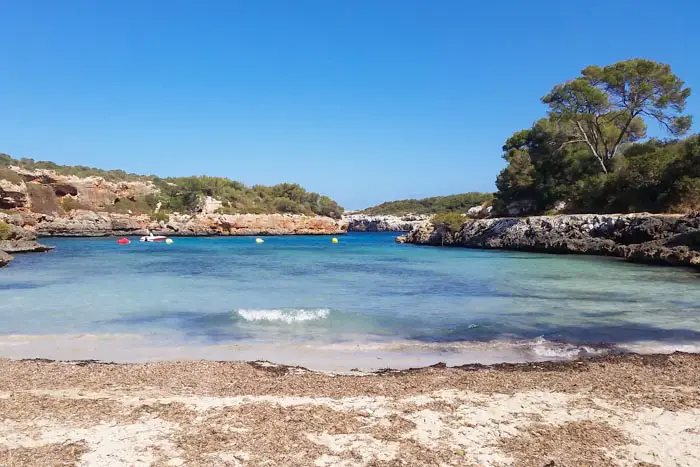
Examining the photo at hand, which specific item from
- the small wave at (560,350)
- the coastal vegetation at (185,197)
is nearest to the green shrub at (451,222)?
the small wave at (560,350)

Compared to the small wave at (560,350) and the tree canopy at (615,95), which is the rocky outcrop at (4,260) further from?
the tree canopy at (615,95)

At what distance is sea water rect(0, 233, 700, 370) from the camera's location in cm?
841

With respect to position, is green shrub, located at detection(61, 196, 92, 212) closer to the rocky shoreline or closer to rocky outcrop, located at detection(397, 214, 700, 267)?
the rocky shoreline

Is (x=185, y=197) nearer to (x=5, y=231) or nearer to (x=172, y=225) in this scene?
(x=172, y=225)

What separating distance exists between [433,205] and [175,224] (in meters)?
83.5

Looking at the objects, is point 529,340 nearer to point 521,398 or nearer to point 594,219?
point 521,398

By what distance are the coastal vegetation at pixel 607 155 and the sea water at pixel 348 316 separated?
1380 cm

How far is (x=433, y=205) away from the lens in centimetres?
13838

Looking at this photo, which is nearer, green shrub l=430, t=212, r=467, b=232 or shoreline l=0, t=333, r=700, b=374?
shoreline l=0, t=333, r=700, b=374

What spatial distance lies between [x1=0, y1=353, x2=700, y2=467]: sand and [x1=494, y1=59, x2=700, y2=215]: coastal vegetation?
30.5m

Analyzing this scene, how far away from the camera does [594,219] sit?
107 ft

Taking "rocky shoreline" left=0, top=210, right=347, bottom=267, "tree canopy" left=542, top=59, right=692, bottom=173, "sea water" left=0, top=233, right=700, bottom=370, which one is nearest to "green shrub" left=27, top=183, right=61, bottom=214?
"rocky shoreline" left=0, top=210, right=347, bottom=267

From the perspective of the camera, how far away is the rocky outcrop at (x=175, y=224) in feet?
195

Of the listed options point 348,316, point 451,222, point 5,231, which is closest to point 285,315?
point 348,316
